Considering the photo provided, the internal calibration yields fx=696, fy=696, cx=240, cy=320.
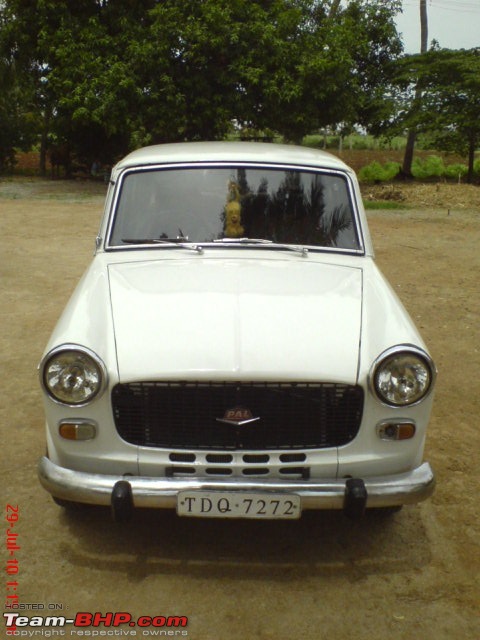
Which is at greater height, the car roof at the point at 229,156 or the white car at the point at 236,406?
the car roof at the point at 229,156

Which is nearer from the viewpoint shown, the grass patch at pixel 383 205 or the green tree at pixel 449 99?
the grass patch at pixel 383 205

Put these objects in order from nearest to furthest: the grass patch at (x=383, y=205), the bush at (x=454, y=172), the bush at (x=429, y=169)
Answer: the grass patch at (x=383, y=205)
the bush at (x=454, y=172)
the bush at (x=429, y=169)

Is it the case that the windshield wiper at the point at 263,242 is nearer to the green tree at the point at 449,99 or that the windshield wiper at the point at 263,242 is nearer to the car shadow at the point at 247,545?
the car shadow at the point at 247,545

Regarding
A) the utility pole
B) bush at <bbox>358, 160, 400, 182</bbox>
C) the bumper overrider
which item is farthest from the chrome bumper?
the utility pole

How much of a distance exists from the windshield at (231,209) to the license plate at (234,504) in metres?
1.62

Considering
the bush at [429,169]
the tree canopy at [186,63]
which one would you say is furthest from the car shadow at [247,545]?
the bush at [429,169]

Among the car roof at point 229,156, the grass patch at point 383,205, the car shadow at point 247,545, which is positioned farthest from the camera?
the grass patch at point 383,205

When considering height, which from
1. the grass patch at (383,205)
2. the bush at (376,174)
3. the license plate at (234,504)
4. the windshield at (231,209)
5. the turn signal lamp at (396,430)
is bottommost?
the bush at (376,174)

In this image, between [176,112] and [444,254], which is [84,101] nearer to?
[176,112]

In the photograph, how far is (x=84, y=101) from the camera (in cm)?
1811

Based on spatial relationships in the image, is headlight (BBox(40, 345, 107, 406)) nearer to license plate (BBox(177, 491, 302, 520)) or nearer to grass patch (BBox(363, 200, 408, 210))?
license plate (BBox(177, 491, 302, 520))

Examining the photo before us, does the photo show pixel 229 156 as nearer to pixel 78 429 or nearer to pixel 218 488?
pixel 78 429

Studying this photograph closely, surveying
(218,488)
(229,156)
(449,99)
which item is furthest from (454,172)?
(218,488)

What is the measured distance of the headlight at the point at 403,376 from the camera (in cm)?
288
